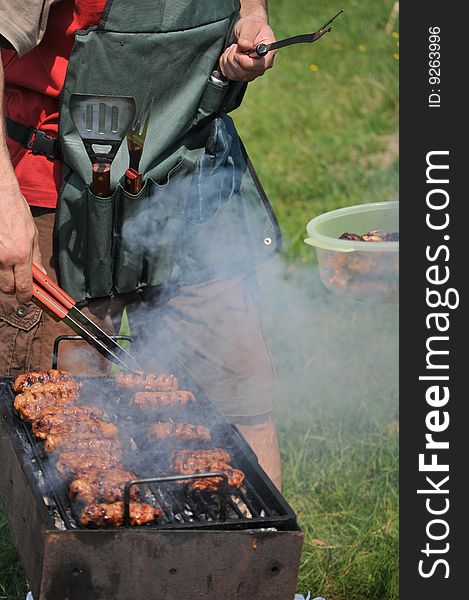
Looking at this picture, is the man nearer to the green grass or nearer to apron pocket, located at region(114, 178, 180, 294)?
apron pocket, located at region(114, 178, 180, 294)

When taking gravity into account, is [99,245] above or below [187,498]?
above

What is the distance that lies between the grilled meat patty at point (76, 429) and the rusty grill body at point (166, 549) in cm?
24

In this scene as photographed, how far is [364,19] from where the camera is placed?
411 inches

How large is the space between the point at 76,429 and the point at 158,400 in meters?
0.31

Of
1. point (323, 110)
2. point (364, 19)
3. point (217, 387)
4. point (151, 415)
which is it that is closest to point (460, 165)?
point (217, 387)


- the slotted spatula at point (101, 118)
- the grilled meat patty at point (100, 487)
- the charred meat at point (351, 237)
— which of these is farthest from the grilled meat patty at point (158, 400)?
the slotted spatula at point (101, 118)

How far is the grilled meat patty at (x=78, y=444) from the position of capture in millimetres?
2982

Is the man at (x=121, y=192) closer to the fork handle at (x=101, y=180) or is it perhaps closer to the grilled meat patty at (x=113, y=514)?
the fork handle at (x=101, y=180)

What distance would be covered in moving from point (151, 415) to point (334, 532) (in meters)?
1.45

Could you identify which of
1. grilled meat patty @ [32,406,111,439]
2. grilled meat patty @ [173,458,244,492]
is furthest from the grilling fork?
grilled meat patty @ [173,458,244,492]

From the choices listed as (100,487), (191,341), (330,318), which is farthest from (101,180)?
(330,318)

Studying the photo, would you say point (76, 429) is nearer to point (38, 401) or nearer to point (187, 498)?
point (38, 401)

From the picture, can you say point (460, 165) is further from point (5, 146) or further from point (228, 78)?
point (5, 146)

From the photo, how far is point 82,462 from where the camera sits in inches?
113
